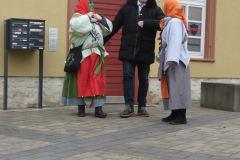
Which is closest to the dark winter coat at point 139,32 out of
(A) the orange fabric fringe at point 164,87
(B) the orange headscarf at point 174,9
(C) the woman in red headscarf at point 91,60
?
(C) the woman in red headscarf at point 91,60

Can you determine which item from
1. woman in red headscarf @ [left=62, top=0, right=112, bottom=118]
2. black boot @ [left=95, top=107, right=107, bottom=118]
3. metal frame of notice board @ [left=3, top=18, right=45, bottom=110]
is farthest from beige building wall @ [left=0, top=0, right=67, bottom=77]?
black boot @ [left=95, top=107, right=107, bottom=118]

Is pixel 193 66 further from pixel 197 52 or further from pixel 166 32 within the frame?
pixel 166 32

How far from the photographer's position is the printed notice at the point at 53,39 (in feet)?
25.6

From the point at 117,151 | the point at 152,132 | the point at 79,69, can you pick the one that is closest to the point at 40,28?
the point at 79,69

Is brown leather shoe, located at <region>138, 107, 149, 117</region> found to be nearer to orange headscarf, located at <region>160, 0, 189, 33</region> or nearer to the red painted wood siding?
orange headscarf, located at <region>160, 0, 189, 33</region>

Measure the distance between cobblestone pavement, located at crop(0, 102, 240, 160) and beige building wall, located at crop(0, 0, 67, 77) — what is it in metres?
0.93

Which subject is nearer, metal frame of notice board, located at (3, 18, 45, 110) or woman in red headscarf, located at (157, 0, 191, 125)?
woman in red headscarf, located at (157, 0, 191, 125)

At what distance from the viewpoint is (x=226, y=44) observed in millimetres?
10352

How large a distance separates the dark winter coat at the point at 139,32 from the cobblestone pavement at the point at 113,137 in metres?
0.99

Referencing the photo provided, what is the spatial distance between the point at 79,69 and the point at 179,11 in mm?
1754

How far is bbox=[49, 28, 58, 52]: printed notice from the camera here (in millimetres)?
7809

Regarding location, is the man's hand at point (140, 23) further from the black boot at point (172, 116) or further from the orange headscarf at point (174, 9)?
A: the black boot at point (172, 116)

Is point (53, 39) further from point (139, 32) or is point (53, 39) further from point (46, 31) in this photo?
point (139, 32)

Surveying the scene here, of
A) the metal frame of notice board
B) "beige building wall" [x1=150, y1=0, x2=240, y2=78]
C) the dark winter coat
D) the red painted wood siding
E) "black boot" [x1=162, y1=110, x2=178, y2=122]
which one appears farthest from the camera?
"beige building wall" [x1=150, y1=0, x2=240, y2=78]
